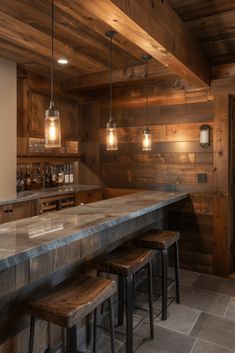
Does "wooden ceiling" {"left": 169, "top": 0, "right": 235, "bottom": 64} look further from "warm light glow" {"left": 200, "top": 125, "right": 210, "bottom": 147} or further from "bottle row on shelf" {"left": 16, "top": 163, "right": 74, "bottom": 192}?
"bottle row on shelf" {"left": 16, "top": 163, "right": 74, "bottom": 192}

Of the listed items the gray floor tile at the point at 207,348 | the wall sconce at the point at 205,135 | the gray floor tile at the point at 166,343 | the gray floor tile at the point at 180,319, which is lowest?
the gray floor tile at the point at 207,348

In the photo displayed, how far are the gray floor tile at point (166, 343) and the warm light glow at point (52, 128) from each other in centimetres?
171

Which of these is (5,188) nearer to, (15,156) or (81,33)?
(15,156)

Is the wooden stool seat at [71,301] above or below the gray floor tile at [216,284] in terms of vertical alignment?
above

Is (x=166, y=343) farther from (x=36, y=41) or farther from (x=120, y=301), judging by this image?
(x=36, y=41)

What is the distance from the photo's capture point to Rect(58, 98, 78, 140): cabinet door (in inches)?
179

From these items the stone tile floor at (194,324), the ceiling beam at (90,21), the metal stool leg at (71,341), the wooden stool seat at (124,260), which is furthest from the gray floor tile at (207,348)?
the ceiling beam at (90,21)

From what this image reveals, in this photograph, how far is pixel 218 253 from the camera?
12.4 feet

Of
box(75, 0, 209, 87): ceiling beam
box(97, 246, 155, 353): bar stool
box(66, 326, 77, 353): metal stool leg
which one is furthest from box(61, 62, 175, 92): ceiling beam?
box(66, 326, 77, 353): metal stool leg

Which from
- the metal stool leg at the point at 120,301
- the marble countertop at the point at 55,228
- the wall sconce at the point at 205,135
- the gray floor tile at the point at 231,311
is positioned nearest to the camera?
the marble countertop at the point at 55,228

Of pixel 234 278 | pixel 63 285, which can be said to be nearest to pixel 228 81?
pixel 234 278

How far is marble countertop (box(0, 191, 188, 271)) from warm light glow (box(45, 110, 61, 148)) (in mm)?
527

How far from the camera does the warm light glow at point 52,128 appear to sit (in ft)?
6.68

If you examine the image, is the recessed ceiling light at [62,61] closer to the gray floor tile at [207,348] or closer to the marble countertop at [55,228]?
the marble countertop at [55,228]
